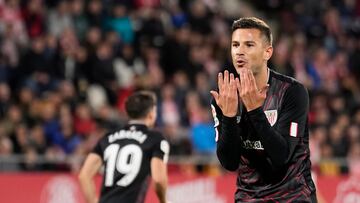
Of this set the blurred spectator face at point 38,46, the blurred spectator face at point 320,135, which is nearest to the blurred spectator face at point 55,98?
the blurred spectator face at point 38,46

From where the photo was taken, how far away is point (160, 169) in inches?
298

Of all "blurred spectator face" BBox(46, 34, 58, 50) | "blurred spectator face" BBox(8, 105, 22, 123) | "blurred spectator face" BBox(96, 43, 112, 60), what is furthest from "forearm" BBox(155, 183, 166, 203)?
"blurred spectator face" BBox(96, 43, 112, 60)

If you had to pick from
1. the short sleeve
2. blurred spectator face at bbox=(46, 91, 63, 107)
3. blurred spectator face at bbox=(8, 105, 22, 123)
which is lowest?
the short sleeve

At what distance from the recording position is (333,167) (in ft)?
47.0

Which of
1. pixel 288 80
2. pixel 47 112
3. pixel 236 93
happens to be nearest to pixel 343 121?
pixel 47 112

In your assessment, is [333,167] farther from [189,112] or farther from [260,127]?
[260,127]

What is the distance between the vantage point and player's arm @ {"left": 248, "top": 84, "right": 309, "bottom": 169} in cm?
529

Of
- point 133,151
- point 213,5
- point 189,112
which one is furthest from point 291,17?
point 133,151

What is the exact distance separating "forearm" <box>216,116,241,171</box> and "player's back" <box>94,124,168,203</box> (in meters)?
2.27

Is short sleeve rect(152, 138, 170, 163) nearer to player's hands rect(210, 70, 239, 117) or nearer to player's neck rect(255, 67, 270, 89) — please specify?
player's neck rect(255, 67, 270, 89)

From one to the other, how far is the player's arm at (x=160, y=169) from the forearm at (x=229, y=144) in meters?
2.09

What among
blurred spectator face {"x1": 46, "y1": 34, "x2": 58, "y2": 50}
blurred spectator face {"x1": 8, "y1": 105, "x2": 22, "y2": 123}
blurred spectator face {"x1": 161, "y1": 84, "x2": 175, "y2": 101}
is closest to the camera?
blurred spectator face {"x1": 8, "y1": 105, "x2": 22, "y2": 123}

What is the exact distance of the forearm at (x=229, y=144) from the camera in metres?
5.36

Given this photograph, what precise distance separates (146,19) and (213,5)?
9.58 feet
